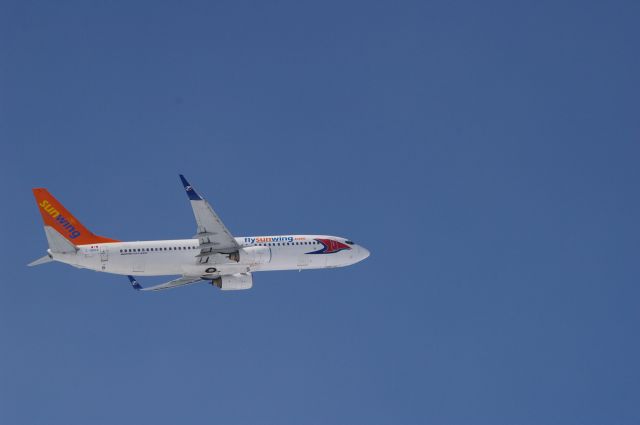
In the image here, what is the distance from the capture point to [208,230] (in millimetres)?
92688

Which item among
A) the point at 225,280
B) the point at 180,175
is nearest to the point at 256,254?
the point at 225,280

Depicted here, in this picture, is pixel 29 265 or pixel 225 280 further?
pixel 225 280

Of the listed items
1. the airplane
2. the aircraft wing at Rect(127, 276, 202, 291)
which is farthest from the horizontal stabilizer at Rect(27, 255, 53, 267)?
the aircraft wing at Rect(127, 276, 202, 291)

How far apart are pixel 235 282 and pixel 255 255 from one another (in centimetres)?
453

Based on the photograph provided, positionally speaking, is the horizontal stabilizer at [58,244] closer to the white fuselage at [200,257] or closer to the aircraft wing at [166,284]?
the white fuselage at [200,257]

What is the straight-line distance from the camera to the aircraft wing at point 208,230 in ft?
295

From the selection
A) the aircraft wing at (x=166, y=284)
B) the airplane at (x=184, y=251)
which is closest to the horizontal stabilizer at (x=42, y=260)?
the airplane at (x=184, y=251)

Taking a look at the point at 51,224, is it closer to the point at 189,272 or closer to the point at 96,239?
the point at 96,239

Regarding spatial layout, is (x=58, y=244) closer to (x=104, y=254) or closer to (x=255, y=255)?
(x=104, y=254)

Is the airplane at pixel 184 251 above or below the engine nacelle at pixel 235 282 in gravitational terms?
above

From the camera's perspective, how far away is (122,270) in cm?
9319

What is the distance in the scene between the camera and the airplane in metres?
91.9

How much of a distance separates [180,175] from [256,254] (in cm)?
1154

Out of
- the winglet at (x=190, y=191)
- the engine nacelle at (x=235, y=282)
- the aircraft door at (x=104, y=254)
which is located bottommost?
the engine nacelle at (x=235, y=282)
